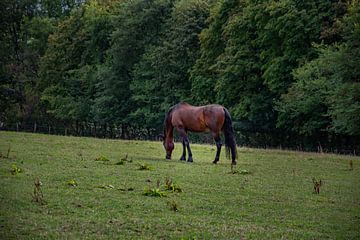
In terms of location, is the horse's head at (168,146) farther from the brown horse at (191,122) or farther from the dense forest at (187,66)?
the dense forest at (187,66)

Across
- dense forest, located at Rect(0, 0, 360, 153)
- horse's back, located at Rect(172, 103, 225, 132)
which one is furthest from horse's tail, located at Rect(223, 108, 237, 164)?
dense forest, located at Rect(0, 0, 360, 153)

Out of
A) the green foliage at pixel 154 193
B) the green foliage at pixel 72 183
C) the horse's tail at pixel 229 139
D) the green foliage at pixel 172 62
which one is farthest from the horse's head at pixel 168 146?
the green foliage at pixel 172 62

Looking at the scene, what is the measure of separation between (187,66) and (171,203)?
1677 inches

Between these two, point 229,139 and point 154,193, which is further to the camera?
point 229,139

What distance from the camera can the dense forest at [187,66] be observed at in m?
38.2

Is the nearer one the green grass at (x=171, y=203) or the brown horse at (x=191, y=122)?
the green grass at (x=171, y=203)

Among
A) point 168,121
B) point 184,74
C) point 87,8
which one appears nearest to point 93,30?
point 87,8

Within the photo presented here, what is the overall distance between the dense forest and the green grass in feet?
59.9

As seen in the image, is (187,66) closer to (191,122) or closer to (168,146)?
(191,122)

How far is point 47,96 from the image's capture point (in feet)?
210

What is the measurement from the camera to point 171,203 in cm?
1150

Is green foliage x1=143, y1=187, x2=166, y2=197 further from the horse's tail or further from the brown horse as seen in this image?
the brown horse

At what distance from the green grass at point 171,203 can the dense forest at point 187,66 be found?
1826 cm

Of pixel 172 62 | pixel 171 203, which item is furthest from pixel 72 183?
pixel 172 62
